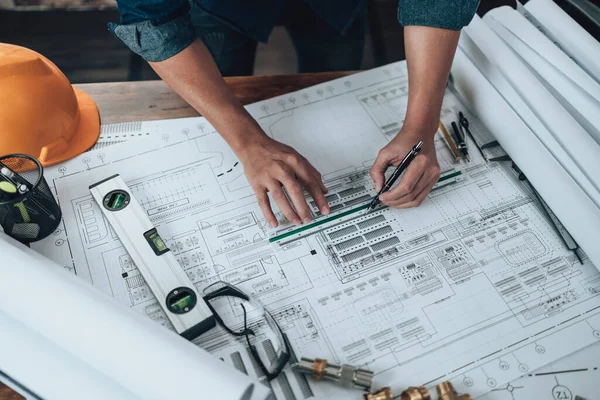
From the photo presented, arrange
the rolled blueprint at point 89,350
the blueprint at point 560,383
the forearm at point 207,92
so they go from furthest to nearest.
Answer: the forearm at point 207,92 < the blueprint at point 560,383 < the rolled blueprint at point 89,350

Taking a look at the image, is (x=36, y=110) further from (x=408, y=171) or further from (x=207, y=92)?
(x=408, y=171)

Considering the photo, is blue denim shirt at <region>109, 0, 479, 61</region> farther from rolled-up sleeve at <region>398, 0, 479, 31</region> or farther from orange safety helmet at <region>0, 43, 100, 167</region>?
orange safety helmet at <region>0, 43, 100, 167</region>

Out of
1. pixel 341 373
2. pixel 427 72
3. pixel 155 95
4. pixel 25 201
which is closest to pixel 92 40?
pixel 155 95

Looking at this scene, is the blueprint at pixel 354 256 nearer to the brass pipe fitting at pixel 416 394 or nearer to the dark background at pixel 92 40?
the brass pipe fitting at pixel 416 394

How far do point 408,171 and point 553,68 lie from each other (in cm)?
37

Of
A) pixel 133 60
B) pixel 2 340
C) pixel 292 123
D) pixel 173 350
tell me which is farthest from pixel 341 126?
pixel 133 60

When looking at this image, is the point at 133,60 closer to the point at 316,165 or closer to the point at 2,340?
the point at 316,165

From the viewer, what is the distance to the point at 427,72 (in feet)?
3.09

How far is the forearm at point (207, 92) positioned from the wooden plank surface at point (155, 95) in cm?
8

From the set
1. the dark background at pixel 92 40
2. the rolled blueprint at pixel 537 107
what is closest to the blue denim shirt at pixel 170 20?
the rolled blueprint at pixel 537 107

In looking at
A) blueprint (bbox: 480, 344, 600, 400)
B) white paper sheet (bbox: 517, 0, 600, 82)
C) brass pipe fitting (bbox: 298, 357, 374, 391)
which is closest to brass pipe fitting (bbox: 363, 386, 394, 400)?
brass pipe fitting (bbox: 298, 357, 374, 391)

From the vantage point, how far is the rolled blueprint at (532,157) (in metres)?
0.81

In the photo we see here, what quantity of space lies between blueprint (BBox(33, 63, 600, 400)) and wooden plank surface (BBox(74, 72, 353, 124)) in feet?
0.09

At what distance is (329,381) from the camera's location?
71 centimetres
